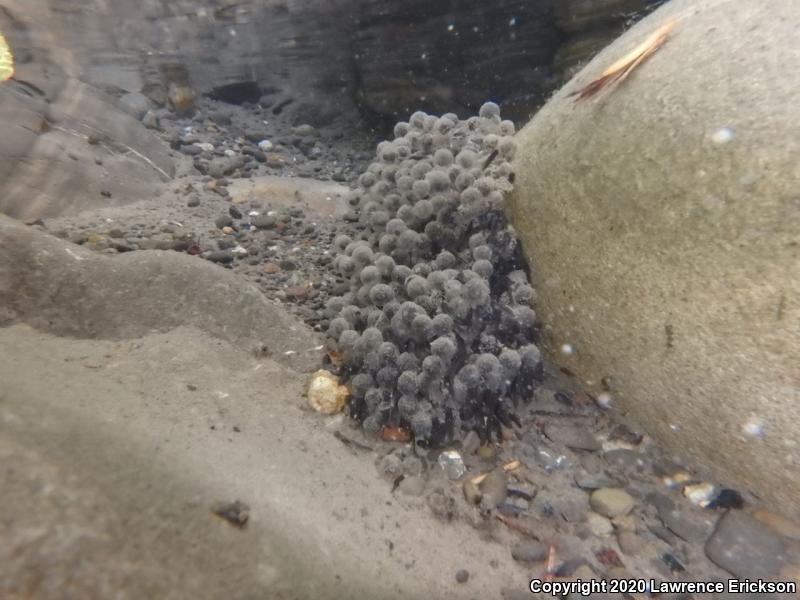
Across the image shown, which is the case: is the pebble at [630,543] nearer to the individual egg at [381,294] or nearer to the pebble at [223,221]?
the individual egg at [381,294]

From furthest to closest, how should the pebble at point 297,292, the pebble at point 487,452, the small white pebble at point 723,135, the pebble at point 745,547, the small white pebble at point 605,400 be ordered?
the pebble at point 297,292 < the small white pebble at point 605,400 < the pebble at point 487,452 < the small white pebble at point 723,135 < the pebble at point 745,547

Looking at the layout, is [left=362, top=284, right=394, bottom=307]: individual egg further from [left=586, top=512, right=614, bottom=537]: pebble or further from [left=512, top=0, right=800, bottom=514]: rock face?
[left=586, top=512, right=614, bottom=537]: pebble

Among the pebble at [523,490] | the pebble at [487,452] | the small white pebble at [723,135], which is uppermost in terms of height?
the small white pebble at [723,135]

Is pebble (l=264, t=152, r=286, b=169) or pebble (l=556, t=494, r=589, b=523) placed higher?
pebble (l=264, t=152, r=286, b=169)

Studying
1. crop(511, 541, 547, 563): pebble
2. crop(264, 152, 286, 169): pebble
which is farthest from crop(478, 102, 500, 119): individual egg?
crop(264, 152, 286, 169): pebble

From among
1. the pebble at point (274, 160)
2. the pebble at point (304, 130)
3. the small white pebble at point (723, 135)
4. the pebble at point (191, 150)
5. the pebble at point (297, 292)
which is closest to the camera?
the small white pebble at point (723, 135)

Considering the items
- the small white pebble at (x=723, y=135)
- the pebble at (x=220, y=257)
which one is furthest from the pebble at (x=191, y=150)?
the small white pebble at (x=723, y=135)

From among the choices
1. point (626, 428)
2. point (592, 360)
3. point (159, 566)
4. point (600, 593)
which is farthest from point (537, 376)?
point (159, 566)

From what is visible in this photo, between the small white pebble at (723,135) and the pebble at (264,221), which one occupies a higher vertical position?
the pebble at (264,221)
